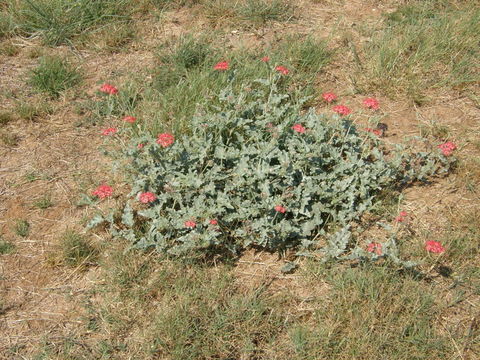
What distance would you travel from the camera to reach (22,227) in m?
3.44

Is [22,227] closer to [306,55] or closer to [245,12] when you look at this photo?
[306,55]

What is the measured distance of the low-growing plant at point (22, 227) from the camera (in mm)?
3418

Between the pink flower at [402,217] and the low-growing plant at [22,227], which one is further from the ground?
the low-growing plant at [22,227]

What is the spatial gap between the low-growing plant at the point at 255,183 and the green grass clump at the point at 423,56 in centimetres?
91

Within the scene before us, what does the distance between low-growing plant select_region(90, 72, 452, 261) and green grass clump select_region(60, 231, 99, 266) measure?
0.50ft

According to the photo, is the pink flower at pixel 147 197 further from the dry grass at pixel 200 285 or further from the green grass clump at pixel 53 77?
the green grass clump at pixel 53 77

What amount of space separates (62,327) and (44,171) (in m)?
1.30

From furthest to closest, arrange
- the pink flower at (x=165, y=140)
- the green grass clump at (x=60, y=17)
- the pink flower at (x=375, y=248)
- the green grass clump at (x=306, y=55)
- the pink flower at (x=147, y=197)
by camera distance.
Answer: the green grass clump at (x=60, y=17), the green grass clump at (x=306, y=55), the pink flower at (x=165, y=140), the pink flower at (x=147, y=197), the pink flower at (x=375, y=248)

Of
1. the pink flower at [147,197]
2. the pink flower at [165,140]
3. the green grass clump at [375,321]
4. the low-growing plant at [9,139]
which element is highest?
the pink flower at [165,140]

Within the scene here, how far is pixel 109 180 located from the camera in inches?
149

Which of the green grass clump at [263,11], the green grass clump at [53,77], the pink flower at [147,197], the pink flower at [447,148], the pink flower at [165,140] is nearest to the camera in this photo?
the pink flower at [147,197]

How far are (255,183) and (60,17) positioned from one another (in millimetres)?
2799

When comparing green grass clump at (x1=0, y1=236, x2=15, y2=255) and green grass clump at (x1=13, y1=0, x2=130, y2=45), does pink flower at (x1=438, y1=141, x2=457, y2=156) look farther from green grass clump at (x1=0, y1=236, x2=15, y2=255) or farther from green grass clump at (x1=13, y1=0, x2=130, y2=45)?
green grass clump at (x1=13, y1=0, x2=130, y2=45)

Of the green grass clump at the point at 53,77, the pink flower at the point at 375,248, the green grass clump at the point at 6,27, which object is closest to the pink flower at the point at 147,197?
the pink flower at the point at 375,248
